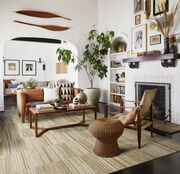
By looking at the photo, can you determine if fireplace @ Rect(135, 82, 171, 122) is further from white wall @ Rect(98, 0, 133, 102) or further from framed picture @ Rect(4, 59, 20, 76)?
framed picture @ Rect(4, 59, 20, 76)

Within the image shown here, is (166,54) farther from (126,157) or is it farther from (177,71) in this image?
(126,157)

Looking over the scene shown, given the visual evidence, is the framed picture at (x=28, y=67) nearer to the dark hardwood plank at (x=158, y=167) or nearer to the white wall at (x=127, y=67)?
the white wall at (x=127, y=67)

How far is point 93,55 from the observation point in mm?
6617

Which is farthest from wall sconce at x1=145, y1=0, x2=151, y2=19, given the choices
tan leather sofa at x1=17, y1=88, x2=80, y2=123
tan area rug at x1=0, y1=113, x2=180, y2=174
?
tan area rug at x1=0, y1=113, x2=180, y2=174

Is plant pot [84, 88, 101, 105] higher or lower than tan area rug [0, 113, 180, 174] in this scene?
higher

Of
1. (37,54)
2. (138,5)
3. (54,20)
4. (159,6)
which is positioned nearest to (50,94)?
(54,20)

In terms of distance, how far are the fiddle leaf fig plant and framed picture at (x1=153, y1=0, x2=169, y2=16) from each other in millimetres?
1748

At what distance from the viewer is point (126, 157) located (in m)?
2.71

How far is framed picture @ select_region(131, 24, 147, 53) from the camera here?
193 inches

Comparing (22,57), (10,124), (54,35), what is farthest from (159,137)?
(22,57)

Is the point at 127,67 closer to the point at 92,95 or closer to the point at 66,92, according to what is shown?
the point at 92,95

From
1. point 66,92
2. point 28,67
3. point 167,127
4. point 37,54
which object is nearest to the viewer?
point 167,127

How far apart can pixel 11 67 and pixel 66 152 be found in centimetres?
870

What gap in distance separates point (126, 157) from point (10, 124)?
2.94 m
